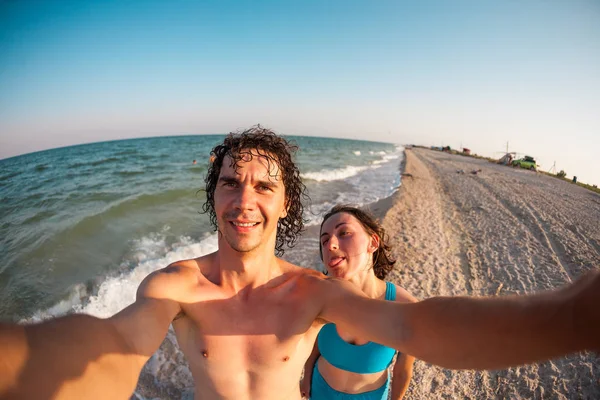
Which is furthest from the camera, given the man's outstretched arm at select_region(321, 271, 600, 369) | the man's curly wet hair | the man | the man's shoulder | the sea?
the sea

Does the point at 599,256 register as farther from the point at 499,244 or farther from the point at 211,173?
the point at 211,173

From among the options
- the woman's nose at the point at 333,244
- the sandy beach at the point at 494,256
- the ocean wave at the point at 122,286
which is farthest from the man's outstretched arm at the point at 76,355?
the ocean wave at the point at 122,286

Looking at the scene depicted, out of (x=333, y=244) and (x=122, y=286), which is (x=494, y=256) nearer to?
(x=333, y=244)

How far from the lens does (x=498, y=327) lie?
83 centimetres

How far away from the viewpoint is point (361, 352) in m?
1.96

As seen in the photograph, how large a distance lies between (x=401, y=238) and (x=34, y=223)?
1160 centimetres

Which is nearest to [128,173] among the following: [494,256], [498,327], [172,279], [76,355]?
[172,279]

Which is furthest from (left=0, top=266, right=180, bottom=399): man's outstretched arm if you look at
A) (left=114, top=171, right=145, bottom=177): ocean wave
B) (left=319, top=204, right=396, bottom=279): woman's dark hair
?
(left=114, top=171, right=145, bottom=177): ocean wave

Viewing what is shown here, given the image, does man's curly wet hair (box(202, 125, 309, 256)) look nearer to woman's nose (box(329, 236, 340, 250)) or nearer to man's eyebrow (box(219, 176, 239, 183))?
man's eyebrow (box(219, 176, 239, 183))

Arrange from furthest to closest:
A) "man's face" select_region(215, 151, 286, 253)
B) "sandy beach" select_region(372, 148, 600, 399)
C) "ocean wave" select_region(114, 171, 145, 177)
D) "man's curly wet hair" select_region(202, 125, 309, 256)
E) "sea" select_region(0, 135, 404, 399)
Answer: "ocean wave" select_region(114, 171, 145, 177)
"sea" select_region(0, 135, 404, 399)
"sandy beach" select_region(372, 148, 600, 399)
"man's curly wet hair" select_region(202, 125, 309, 256)
"man's face" select_region(215, 151, 286, 253)

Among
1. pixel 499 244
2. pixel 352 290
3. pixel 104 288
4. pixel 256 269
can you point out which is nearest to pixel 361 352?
pixel 352 290

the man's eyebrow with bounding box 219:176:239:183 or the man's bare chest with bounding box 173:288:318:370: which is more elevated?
the man's eyebrow with bounding box 219:176:239:183

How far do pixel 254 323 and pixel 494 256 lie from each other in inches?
260

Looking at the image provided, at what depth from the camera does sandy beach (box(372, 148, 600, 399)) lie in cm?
302
